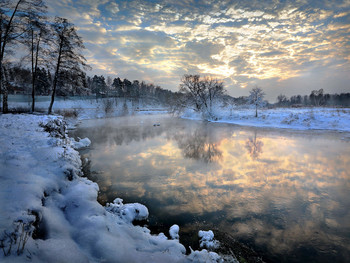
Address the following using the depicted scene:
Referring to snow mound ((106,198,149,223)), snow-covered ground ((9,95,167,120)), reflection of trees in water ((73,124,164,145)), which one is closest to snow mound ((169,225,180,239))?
snow mound ((106,198,149,223))

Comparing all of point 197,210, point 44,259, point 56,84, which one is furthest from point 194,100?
point 44,259

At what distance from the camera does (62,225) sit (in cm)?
332

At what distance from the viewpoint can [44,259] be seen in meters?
2.35

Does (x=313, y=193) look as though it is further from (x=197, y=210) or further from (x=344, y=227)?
(x=197, y=210)

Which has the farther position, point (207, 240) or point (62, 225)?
point (207, 240)

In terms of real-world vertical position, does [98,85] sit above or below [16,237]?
above

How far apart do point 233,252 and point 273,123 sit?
28.8 meters

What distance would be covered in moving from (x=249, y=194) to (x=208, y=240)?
3087mm

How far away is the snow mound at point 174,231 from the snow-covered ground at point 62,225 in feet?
0.07

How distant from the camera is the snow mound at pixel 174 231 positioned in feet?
13.9

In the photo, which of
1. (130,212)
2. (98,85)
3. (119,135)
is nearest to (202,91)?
(119,135)

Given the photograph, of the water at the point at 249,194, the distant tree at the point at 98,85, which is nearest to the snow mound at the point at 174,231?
the water at the point at 249,194

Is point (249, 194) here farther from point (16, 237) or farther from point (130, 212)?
point (16, 237)

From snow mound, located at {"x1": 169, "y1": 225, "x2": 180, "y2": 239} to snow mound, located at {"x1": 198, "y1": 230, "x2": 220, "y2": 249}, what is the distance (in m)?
0.58
